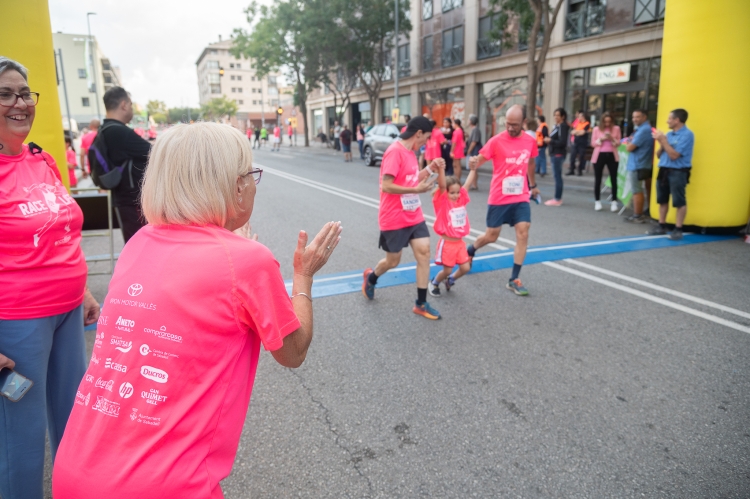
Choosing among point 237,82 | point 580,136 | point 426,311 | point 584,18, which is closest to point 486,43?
point 584,18

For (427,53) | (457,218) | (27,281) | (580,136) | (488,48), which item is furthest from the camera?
(427,53)

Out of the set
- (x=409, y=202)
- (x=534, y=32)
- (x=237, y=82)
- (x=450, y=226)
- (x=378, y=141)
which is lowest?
(x=450, y=226)

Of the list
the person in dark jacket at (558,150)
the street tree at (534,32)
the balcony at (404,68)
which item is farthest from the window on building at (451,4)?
the person in dark jacket at (558,150)

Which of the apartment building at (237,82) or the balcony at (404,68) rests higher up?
the apartment building at (237,82)

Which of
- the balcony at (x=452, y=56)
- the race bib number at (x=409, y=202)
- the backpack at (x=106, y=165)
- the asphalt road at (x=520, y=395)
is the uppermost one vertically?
the balcony at (x=452, y=56)

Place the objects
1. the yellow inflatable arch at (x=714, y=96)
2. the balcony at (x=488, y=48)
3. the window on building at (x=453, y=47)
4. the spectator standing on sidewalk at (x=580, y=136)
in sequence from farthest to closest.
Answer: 1. the window on building at (x=453, y=47)
2. the balcony at (x=488, y=48)
3. the spectator standing on sidewalk at (x=580, y=136)
4. the yellow inflatable arch at (x=714, y=96)

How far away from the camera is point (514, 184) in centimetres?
546

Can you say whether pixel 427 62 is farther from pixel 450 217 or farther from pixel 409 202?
pixel 409 202

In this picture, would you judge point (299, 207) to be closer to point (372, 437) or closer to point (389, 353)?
point (389, 353)

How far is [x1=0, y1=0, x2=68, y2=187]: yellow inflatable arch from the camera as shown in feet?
10.9

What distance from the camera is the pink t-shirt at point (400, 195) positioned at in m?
4.79

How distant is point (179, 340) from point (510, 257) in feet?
19.8

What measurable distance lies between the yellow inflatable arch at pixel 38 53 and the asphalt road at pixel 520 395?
231cm

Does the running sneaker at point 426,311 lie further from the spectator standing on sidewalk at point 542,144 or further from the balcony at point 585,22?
the balcony at point 585,22
